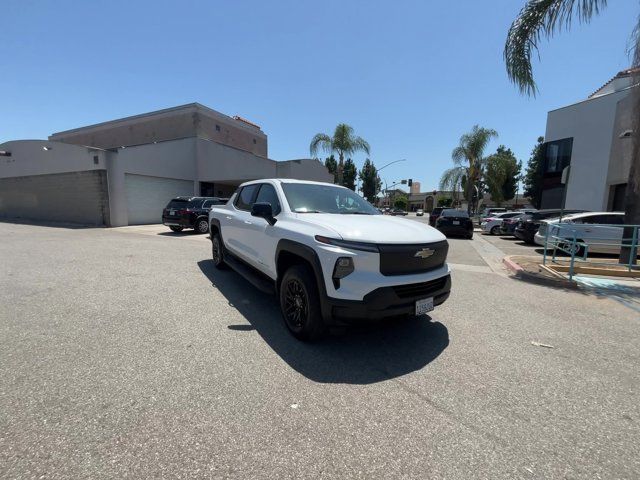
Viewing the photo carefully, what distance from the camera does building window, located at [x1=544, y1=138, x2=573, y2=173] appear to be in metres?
21.1

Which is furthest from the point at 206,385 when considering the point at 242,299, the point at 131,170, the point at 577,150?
the point at 577,150

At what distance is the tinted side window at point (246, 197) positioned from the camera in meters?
5.33

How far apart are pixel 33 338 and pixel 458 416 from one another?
14.3 ft

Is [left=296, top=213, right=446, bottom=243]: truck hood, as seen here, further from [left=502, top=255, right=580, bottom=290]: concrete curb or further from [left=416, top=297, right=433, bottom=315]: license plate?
[left=502, top=255, right=580, bottom=290]: concrete curb

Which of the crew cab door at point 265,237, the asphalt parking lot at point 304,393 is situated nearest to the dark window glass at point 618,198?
the asphalt parking lot at point 304,393

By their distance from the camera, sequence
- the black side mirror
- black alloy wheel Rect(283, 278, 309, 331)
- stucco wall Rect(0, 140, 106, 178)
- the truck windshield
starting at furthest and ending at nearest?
stucco wall Rect(0, 140, 106, 178) < the truck windshield < the black side mirror < black alloy wheel Rect(283, 278, 309, 331)

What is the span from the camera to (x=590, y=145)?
19.2 metres

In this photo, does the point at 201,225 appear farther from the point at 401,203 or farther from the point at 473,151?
the point at 401,203

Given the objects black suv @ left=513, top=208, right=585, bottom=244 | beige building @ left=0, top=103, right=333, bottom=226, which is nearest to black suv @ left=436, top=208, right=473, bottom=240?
black suv @ left=513, top=208, right=585, bottom=244

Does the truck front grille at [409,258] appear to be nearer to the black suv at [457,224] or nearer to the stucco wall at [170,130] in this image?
the black suv at [457,224]

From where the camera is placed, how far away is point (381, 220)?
3928 millimetres

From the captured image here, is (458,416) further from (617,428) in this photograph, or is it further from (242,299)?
(242,299)

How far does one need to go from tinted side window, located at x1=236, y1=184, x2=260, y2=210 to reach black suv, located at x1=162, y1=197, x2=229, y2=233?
905 centimetres

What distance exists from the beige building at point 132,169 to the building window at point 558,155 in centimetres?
1771
